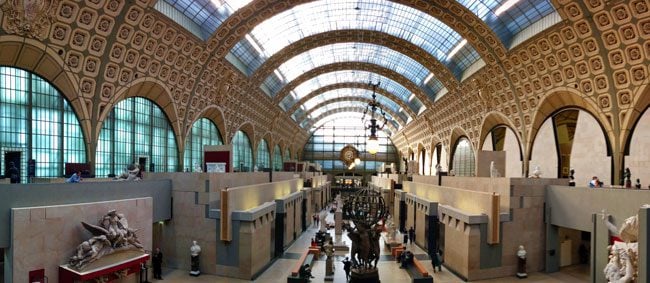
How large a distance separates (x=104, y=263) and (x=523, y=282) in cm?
1476

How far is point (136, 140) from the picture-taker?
1011 inches

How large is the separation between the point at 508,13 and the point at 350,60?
23.6 meters

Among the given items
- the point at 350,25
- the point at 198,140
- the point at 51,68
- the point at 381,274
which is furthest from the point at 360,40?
the point at 51,68

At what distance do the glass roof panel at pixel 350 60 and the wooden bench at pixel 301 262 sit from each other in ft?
85.6

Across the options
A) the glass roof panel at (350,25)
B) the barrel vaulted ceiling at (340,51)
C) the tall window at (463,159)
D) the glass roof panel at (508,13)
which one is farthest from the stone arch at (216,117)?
the tall window at (463,159)

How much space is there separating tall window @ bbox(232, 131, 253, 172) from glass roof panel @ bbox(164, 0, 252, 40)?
14757mm

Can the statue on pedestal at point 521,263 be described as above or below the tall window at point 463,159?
below

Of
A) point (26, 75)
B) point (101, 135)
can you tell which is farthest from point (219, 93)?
point (26, 75)

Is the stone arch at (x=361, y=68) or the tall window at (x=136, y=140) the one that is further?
the stone arch at (x=361, y=68)

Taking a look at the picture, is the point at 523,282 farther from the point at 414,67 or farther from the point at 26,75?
the point at 414,67

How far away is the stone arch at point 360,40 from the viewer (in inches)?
1484

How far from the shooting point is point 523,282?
55.9 ft

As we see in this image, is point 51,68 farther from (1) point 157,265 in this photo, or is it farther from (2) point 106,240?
(2) point 106,240

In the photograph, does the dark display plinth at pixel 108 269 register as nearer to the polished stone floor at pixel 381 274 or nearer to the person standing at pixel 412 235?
the polished stone floor at pixel 381 274
